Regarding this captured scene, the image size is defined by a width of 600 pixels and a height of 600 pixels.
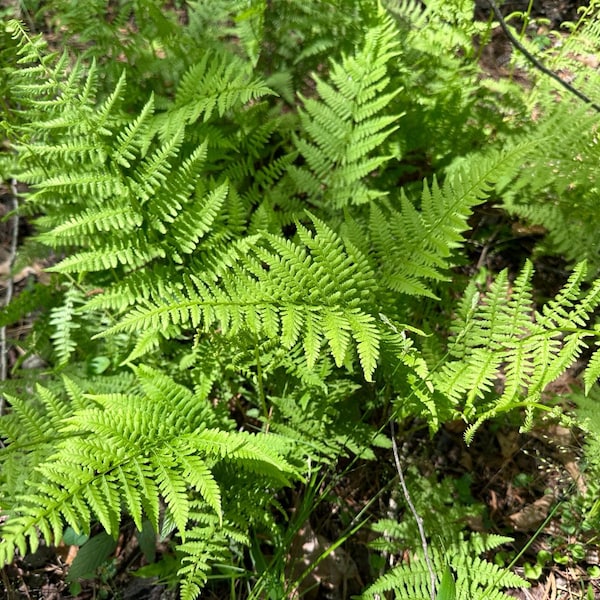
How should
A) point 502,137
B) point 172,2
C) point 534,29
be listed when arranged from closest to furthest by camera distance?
point 502,137, point 534,29, point 172,2

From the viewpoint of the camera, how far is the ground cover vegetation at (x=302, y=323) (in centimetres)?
204

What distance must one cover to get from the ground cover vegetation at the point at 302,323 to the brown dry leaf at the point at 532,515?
0.01 meters

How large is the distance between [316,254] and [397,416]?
2.95ft

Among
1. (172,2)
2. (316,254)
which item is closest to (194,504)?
(316,254)

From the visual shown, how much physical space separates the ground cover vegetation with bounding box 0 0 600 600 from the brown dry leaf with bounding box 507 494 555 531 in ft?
0.03

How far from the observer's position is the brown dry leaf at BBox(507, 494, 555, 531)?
2633 millimetres

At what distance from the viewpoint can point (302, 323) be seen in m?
1.99

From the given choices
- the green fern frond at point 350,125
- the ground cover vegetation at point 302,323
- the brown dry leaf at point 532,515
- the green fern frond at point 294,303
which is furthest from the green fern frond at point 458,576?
the green fern frond at point 350,125

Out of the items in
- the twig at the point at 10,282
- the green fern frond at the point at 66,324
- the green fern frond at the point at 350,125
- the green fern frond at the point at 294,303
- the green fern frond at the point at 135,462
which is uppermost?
the green fern frond at the point at 350,125

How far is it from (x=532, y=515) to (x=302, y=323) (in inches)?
68.8

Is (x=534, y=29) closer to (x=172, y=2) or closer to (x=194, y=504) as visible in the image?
(x=172, y=2)

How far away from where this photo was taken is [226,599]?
2549 millimetres

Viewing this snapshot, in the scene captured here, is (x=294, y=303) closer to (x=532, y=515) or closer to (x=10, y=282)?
(x=532, y=515)

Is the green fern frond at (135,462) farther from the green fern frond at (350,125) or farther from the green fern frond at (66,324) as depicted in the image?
the green fern frond at (350,125)
